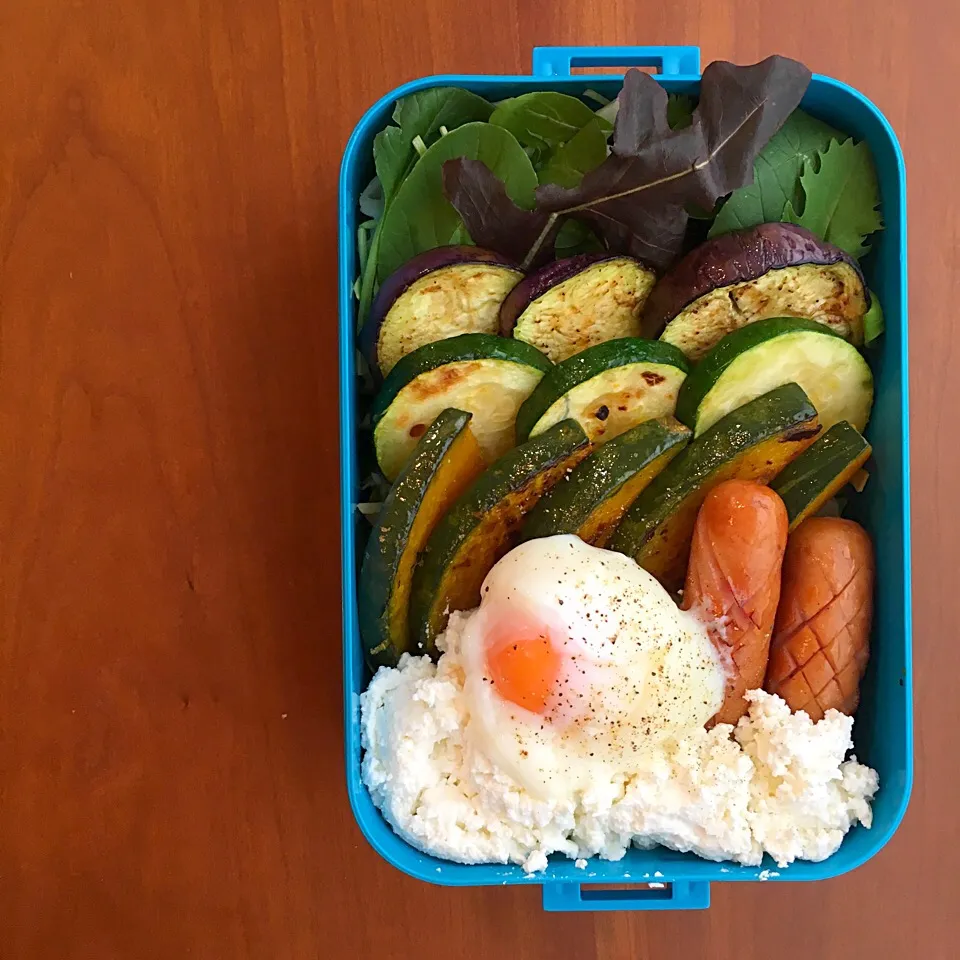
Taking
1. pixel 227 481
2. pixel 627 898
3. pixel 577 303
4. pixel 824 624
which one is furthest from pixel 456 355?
pixel 627 898

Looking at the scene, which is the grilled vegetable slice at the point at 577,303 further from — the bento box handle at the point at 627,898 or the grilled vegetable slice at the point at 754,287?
the bento box handle at the point at 627,898

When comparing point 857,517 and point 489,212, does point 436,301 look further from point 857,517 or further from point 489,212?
point 857,517

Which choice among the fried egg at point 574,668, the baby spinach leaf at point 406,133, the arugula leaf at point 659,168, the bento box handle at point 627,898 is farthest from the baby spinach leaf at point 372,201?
the bento box handle at point 627,898

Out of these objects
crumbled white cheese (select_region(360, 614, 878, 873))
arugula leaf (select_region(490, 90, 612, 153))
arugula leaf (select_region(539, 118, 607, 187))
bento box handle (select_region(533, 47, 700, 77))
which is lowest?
crumbled white cheese (select_region(360, 614, 878, 873))

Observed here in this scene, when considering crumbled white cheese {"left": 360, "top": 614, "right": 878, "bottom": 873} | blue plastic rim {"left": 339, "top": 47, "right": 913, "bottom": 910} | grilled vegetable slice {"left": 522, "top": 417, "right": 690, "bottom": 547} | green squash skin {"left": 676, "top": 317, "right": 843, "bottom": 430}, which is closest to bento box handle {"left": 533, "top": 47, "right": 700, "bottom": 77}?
blue plastic rim {"left": 339, "top": 47, "right": 913, "bottom": 910}

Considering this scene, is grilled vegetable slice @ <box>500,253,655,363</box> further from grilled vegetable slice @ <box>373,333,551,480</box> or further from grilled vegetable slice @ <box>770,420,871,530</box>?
grilled vegetable slice @ <box>770,420,871,530</box>
